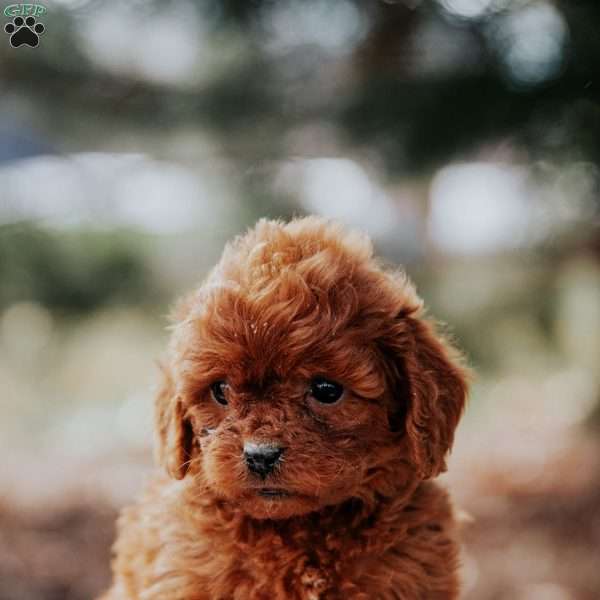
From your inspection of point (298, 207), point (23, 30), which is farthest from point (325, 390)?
point (298, 207)

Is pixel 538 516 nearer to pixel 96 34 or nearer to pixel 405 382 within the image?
pixel 405 382

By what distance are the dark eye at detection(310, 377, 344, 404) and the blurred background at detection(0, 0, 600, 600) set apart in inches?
87.7

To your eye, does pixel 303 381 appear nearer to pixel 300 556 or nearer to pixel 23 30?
pixel 300 556

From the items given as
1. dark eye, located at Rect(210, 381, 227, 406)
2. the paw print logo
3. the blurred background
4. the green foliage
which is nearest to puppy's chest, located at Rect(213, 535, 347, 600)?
dark eye, located at Rect(210, 381, 227, 406)

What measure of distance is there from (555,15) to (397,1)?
105 cm

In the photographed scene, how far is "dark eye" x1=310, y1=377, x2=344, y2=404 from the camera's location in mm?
A: 2311

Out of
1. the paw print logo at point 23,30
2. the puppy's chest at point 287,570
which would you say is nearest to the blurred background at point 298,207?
the paw print logo at point 23,30

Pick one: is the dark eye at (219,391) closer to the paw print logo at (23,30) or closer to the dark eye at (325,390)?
the dark eye at (325,390)

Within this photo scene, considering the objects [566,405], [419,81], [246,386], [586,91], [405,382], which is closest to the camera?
[246,386]

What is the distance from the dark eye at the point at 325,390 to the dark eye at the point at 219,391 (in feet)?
0.85

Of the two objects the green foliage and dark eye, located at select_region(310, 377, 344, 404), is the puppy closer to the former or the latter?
dark eye, located at select_region(310, 377, 344, 404)

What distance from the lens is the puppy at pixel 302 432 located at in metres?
2.26

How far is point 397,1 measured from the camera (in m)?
5.10

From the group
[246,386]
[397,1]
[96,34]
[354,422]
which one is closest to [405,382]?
[354,422]
